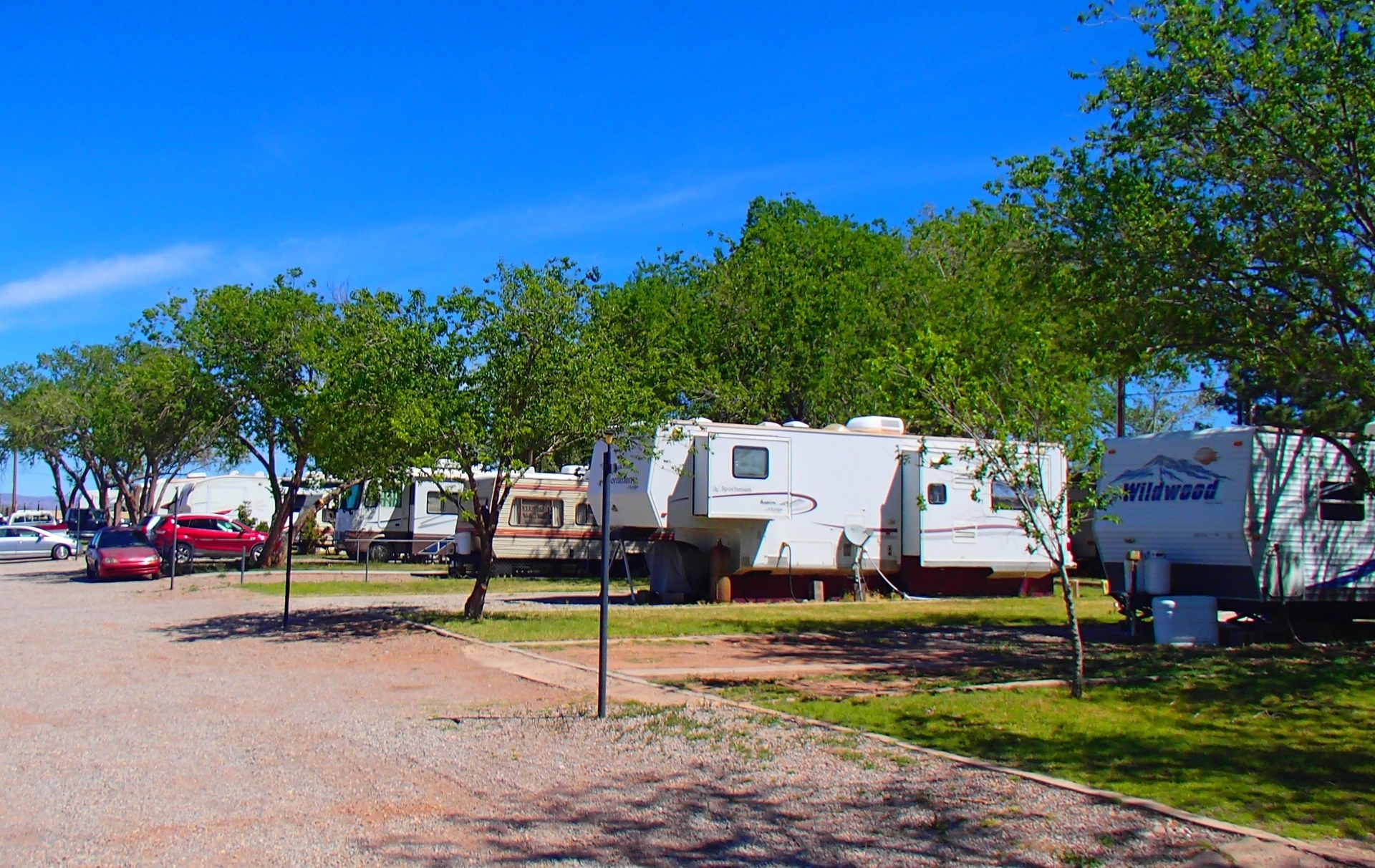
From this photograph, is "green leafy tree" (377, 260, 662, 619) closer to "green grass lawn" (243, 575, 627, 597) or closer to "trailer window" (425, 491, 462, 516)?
"green grass lawn" (243, 575, 627, 597)

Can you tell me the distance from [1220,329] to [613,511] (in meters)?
10.3

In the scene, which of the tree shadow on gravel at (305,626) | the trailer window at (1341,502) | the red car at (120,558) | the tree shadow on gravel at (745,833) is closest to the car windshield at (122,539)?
the red car at (120,558)

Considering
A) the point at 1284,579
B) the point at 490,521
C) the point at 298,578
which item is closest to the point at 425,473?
the point at 490,521

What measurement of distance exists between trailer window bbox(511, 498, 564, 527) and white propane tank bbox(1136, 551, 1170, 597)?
54.3ft

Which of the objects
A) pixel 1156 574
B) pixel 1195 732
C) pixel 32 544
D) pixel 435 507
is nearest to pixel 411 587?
pixel 435 507

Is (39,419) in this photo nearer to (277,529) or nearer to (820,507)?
(277,529)

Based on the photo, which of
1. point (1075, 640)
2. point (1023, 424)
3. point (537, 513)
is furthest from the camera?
point (537, 513)

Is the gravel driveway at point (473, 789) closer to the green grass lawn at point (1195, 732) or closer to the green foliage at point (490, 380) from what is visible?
the green grass lawn at point (1195, 732)

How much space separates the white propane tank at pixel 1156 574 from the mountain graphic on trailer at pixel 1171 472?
96 cm

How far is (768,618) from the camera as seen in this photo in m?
17.6

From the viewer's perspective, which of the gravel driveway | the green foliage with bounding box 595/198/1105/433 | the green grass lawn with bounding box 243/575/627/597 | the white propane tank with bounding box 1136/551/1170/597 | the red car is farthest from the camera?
the red car

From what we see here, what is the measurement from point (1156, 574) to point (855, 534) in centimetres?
670

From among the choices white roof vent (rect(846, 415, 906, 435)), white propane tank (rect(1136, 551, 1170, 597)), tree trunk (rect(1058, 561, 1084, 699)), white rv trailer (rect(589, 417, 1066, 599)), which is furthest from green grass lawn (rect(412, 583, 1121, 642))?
tree trunk (rect(1058, 561, 1084, 699))

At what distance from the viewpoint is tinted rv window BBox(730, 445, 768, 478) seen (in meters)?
19.5
